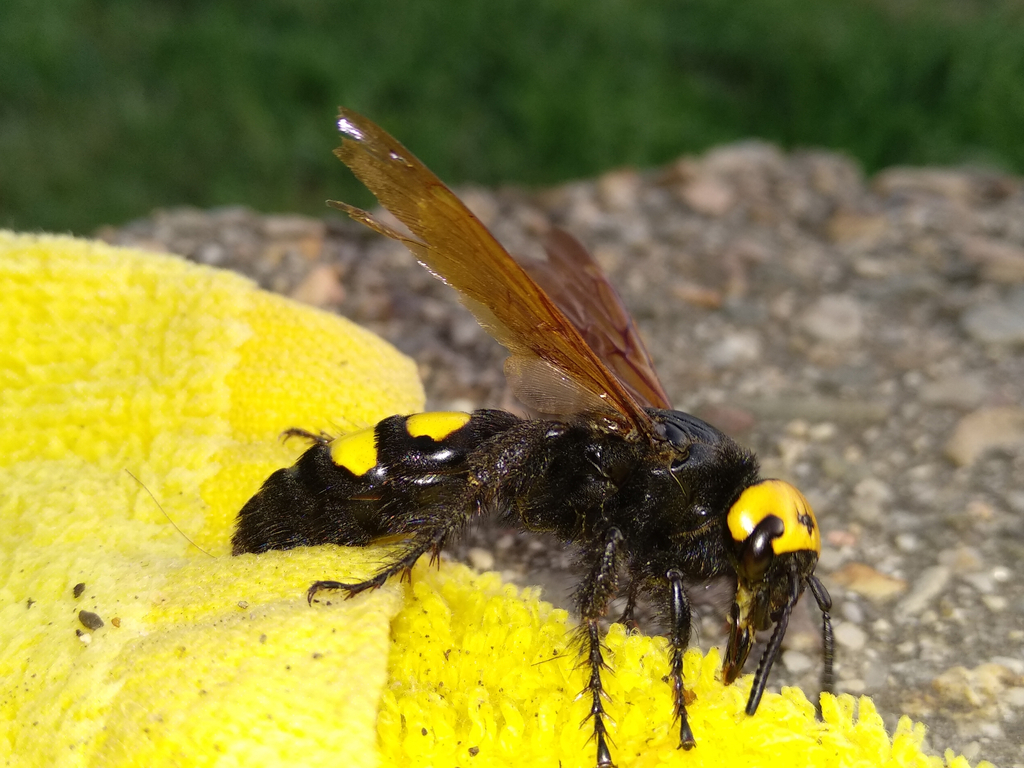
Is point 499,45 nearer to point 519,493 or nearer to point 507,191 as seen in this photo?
point 507,191

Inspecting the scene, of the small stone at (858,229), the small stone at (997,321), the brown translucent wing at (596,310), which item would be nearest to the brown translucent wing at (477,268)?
the brown translucent wing at (596,310)

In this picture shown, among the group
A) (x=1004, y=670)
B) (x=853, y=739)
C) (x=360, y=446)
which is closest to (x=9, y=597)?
(x=360, y=446)

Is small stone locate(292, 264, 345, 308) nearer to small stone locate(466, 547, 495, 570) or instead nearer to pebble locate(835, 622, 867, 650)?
small stone locate(466, 547, 495, 570)

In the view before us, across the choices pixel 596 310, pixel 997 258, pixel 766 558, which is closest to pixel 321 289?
pixel 596 310

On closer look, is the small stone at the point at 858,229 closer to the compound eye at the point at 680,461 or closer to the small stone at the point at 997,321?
the small stone at the point at 997,321

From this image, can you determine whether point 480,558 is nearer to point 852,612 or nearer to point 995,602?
point 852,612

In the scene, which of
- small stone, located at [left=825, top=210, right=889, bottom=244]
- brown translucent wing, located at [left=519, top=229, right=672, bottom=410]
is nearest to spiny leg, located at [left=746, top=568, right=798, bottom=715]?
brown translucent wing, located at [left=519, top=229, right=672, bottom=410]
